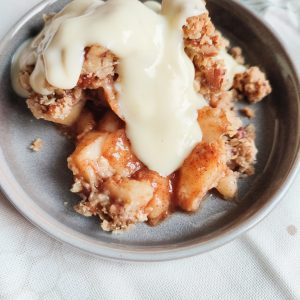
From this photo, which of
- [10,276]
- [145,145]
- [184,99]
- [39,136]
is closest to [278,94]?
[184,99]

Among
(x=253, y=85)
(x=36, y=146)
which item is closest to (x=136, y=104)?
(x=36, y=146)

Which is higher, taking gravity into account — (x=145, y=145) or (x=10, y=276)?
(x=145, y=145)

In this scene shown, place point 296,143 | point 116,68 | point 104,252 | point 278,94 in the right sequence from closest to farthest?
1. point 104,252
2. point 116,68
3. point 296,143
4. point 278,94

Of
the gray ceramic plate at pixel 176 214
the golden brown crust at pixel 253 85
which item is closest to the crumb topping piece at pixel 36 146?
the gray ceramic plate at pixel 176 214

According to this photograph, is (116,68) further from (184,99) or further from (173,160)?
(173,160)

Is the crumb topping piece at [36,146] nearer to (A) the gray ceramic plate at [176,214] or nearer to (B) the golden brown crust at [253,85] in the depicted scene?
(A) the gray ceramic plate at [176,214]

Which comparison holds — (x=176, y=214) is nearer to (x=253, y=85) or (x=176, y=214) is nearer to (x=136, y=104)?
(x=136, y=104)
